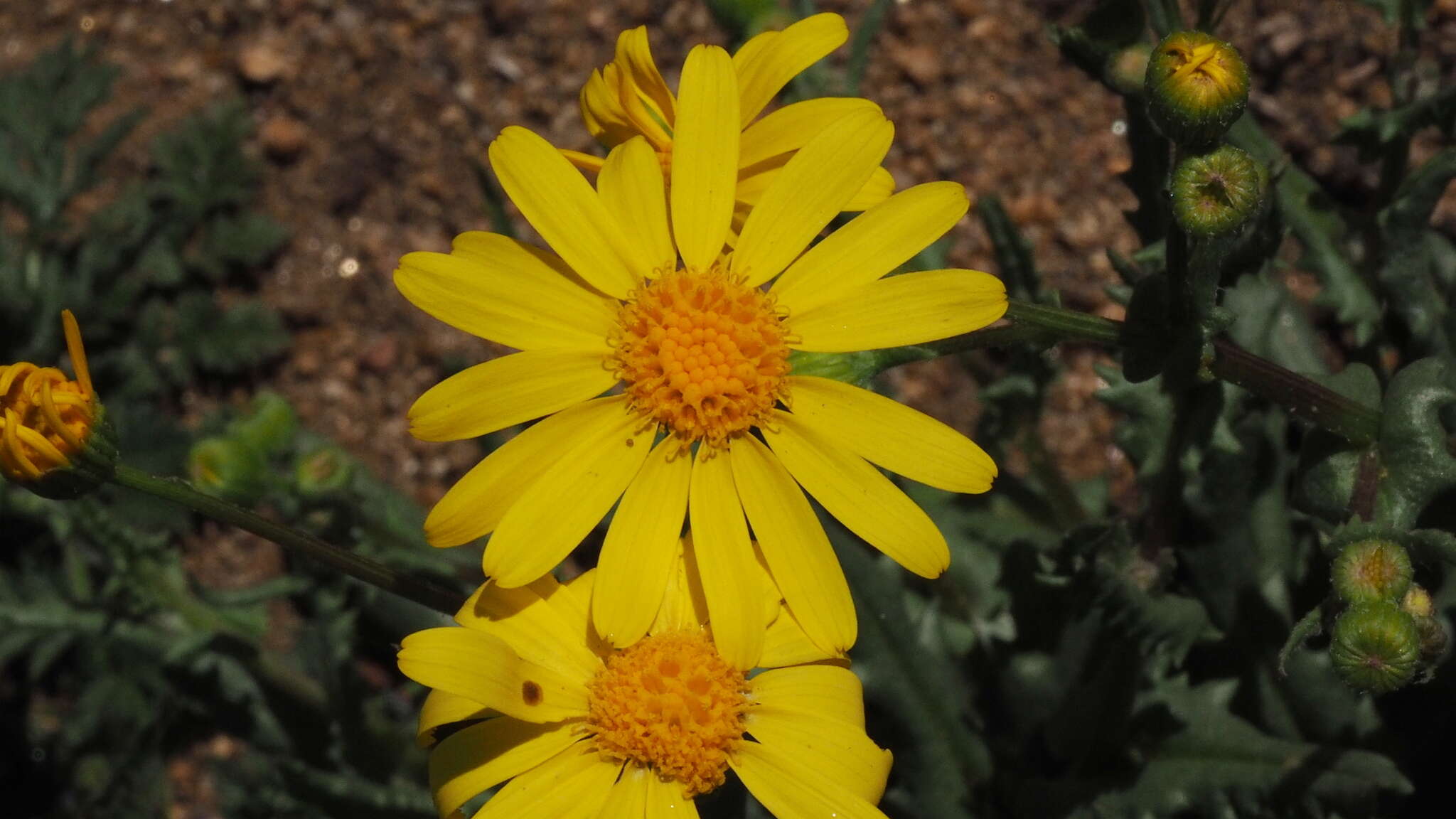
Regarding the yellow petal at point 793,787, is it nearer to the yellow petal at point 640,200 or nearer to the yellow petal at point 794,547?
the yellow petal at point 794,547

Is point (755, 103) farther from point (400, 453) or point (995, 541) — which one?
point (400, 453)

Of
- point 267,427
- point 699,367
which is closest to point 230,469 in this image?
point 267,427

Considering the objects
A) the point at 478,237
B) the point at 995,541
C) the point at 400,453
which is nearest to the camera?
the point at 478,237

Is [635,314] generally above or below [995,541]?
above

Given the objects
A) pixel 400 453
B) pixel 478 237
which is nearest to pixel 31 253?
pixel 400 453

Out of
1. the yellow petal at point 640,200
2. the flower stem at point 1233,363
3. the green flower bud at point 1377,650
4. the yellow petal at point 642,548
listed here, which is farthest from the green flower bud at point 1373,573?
the yellow petal at point 640,200

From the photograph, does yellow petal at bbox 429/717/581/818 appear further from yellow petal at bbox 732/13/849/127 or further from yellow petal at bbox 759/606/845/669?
yellow petal at bbox 732/13/849/127

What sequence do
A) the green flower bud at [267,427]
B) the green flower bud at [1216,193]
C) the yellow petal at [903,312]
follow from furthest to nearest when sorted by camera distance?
the green flower bud at [267,427] → the yellow petal at [903,312] → the green flower bud at [1216,193]

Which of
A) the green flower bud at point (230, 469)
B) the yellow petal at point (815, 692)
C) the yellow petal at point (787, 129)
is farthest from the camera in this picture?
the green flower bud at point (230, 469)
